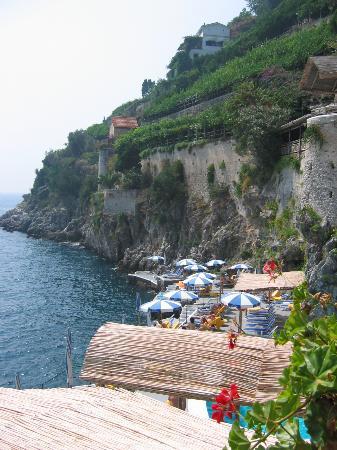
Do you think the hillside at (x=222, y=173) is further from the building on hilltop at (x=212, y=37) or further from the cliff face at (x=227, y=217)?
the building on hilltop at (x=212, y=37)

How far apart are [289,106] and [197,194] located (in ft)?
38.7

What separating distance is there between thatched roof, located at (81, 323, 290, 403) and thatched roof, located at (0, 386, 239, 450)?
1.46ft

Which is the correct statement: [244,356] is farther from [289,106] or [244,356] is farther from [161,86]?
[161,86]

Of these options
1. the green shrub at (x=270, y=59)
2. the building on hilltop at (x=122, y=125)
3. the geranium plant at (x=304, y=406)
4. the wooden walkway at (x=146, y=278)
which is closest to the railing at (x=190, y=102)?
the green shrub at (x=270, y=59)

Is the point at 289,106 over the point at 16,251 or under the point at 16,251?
over

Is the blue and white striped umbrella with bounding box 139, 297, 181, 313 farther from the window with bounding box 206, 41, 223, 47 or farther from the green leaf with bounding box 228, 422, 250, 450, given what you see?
the window with bounding box 206, 41, 223, 47

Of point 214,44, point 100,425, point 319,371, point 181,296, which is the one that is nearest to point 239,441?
point 319,371

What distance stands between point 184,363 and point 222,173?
29.8 metres

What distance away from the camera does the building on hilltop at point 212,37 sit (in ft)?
242

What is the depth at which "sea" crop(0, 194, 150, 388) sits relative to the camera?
2134 cm

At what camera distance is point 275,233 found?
25.7 metres

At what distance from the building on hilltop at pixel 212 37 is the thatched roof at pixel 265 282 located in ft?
201

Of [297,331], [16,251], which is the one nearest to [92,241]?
[16,251]

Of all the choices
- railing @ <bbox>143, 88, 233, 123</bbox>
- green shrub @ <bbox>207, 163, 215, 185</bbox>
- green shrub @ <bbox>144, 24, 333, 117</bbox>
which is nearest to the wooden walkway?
green shrub @ <bbox>207, 163, 215, 185</bbox>
